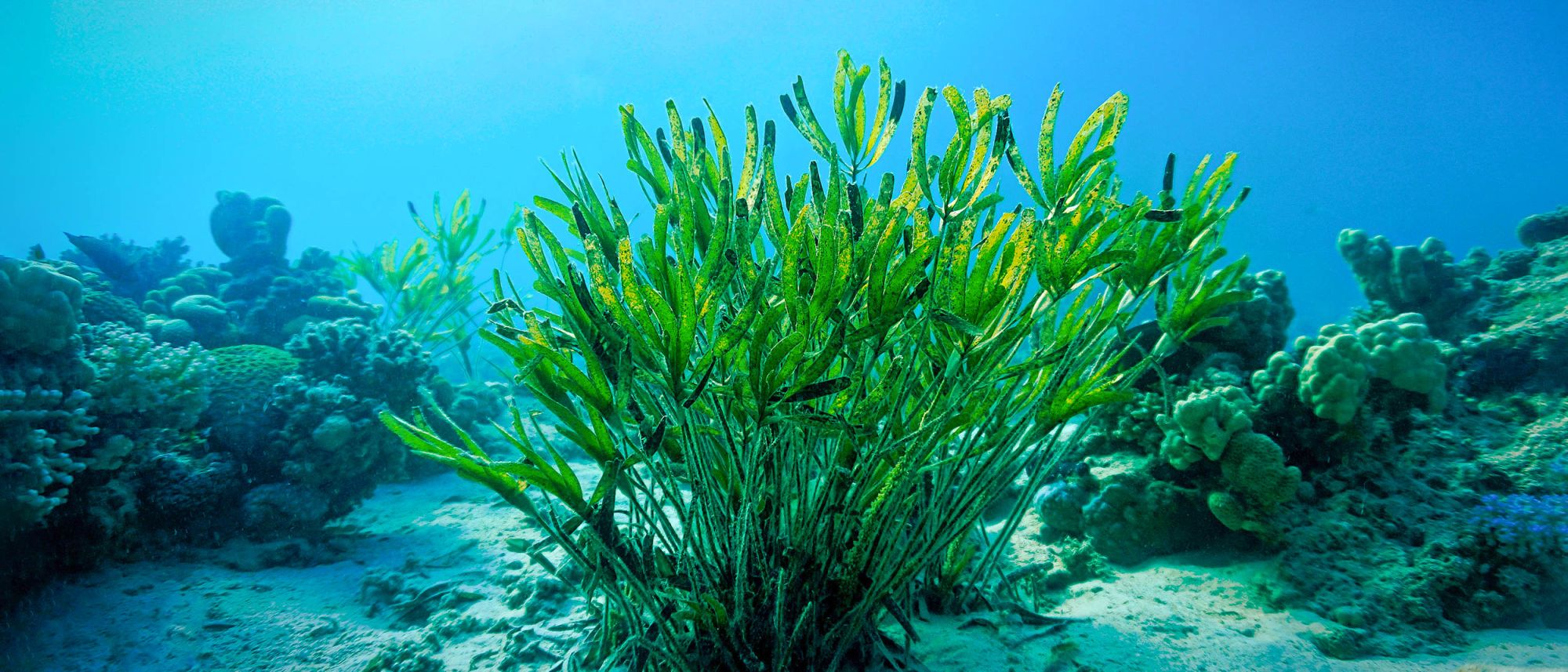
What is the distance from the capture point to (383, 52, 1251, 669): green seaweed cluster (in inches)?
56.8

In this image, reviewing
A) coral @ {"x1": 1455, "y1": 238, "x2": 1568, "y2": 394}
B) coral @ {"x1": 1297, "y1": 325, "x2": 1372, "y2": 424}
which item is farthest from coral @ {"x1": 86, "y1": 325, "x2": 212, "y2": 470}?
coral @ {"x1": 1455, "y1": 238, "x2": 1568, "y2": 394}

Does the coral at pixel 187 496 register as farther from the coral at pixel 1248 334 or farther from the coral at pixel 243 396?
the coral at pixel 1248 334

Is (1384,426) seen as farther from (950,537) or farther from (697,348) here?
(697,348)

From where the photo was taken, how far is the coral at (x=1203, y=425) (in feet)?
9.39

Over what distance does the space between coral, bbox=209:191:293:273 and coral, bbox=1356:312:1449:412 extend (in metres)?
14.4

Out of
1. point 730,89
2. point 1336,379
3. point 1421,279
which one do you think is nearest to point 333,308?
point 1336,379

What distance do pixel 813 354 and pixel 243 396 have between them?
5936mm

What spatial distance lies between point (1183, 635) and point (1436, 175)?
133 m

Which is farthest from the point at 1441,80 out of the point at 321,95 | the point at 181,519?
the point at 321,95

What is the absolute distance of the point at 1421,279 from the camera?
569 cm

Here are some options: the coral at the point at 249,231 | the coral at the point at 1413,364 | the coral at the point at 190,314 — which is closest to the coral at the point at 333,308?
the coral at the point at 190,314

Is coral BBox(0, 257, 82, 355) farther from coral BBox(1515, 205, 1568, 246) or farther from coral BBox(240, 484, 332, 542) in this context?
coral BBox(1515, 205, 1568, 246)

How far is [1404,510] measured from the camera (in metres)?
2.71

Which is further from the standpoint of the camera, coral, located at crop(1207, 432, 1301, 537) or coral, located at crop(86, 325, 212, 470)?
coral, located at crop(86, 325, 212, 470)
